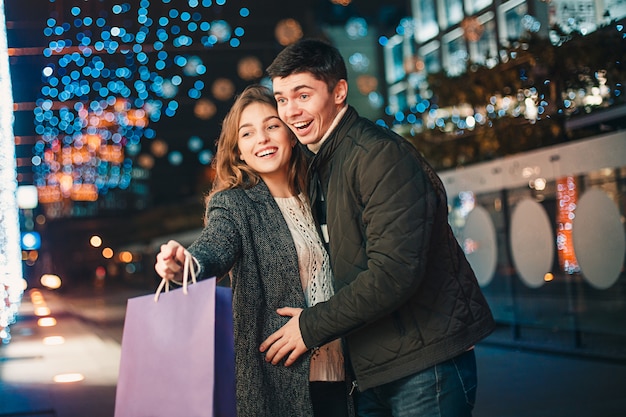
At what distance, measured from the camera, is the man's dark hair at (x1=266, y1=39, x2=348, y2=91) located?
2404 millimetres

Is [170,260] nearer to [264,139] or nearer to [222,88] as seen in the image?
[264,139]

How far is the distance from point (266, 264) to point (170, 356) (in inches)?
17.7

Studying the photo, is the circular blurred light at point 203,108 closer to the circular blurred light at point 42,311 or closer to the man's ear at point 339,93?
the circular blurred light at point 42,311

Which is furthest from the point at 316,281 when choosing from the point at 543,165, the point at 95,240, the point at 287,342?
the point at 95,240

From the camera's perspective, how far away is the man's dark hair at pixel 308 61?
240 cm

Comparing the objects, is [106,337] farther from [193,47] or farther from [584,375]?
[584,375]

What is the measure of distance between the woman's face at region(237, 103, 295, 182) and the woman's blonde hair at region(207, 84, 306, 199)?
23mm

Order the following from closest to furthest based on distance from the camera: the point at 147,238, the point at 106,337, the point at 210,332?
1. the point at 210,332
2. the point at 106,337
3. the point at 147,238

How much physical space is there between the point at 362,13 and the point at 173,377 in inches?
1212

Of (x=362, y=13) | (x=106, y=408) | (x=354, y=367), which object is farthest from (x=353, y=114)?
(x=362, y=13)

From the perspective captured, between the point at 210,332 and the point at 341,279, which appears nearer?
the point at 210,332

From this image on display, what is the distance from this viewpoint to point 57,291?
3659 cm

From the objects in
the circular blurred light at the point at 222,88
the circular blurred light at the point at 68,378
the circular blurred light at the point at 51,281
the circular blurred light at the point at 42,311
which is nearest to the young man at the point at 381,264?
the circular blurred light at the point at 68,378

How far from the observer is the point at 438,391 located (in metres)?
2.33
